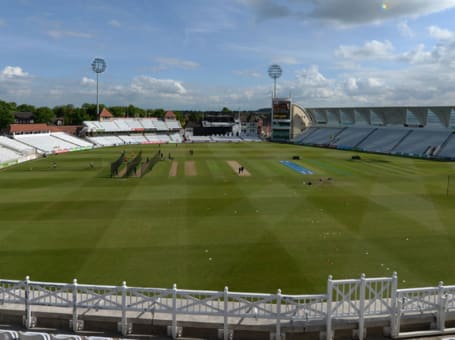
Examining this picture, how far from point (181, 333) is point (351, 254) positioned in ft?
31.3

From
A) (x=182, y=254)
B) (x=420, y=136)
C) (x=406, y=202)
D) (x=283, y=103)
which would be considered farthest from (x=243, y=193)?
(x=283, y=103)

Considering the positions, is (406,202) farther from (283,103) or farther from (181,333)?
(283,103)

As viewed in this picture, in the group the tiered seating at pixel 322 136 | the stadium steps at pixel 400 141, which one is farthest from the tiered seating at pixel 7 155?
the tiered seating at pixel 322 136

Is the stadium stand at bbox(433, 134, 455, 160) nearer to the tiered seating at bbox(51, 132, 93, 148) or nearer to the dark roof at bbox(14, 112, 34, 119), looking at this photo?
the tiered seating at bbox(51, 132, 93, 148)

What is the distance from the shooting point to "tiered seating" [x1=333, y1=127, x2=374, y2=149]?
8507 cm

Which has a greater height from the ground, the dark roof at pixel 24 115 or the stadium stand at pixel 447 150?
the dark roof at pixel 24 115

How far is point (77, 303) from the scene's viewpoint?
9.63m

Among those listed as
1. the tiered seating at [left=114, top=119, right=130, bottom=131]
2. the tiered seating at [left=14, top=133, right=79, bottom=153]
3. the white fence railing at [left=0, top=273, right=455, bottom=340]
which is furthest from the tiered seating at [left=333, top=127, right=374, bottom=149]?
the white fence railing at [left=0, top=273, right=455, bottom=340]

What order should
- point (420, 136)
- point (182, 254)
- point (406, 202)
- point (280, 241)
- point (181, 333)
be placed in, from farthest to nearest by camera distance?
1. point (420, 136)
2. point (406, 202)
3. point (280, 241)
4. point (182, 254)
5. point (181, 333)

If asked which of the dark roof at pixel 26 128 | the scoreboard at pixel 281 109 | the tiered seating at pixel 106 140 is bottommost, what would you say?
the tiered seating at pixel 106 140

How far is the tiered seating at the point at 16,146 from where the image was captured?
5883 centimetres

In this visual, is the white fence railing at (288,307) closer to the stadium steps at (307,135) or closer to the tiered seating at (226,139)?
the stadium steps at (307,135)

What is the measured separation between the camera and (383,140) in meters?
78.9

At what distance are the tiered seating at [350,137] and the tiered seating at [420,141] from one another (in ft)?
39.8
